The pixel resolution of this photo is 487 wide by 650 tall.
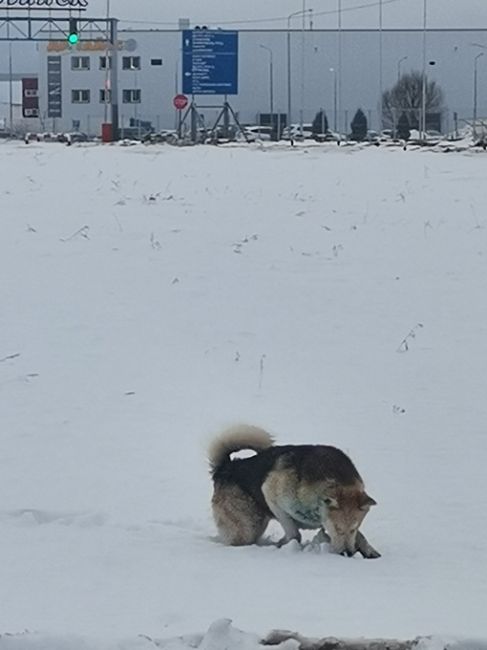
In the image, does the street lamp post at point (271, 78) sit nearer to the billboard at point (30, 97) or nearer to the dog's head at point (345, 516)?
the billboard at point (30, 97)

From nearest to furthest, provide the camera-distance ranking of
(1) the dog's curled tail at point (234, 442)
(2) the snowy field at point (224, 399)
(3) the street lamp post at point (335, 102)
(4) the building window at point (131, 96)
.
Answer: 1. (2) the snowy field at point (224, 399)
2. (1) the dog's curled tail at point (234, 442)
3. (3) the street lamp post at point (335, 102)
4. (4) the building window at point (131, 96)

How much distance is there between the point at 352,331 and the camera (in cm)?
1213

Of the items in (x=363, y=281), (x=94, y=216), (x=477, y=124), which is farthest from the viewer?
(x=477, y=124)

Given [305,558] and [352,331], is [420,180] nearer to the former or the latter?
[352,331]

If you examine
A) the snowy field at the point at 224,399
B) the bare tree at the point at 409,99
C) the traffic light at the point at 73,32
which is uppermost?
the traffic light at the point at 73,32

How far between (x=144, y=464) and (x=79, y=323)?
413 cm

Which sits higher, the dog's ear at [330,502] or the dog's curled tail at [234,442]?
the dog's curled tail at [234,442]

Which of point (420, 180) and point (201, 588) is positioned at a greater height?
point (420, 180)

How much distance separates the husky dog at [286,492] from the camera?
6.41 m

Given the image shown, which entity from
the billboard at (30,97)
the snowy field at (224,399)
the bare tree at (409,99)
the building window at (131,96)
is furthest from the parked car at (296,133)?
the snowy field at (224,399)

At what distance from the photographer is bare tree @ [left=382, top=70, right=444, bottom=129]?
242 feet

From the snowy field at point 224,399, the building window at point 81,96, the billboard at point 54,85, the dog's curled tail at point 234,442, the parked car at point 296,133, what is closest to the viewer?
the snowy field at point 224,399

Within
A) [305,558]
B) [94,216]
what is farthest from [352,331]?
[94,216]

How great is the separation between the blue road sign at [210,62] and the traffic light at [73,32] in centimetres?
672
